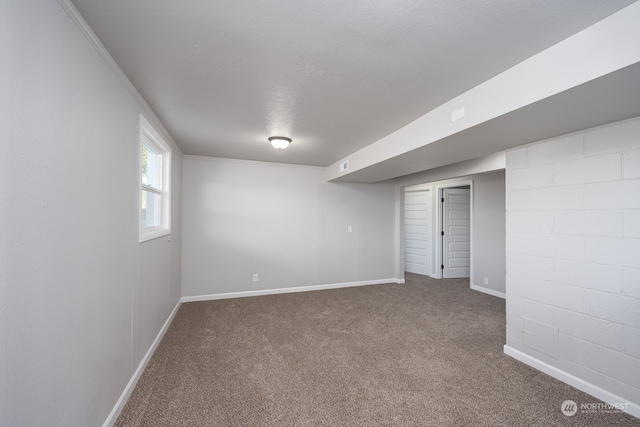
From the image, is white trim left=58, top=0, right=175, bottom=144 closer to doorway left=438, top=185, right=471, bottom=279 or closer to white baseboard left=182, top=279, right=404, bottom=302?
white baseboard left=182, top=279, right=404, bottom=302

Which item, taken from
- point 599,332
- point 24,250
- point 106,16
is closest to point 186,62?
point 106,16

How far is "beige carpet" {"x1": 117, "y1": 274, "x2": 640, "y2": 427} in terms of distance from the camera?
6.32ft

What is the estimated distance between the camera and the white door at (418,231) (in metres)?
A: 6.54

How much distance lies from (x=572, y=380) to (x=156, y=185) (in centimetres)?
459

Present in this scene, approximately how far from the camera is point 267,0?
1.29 metres

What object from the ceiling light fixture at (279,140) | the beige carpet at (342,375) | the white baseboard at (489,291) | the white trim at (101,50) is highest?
the white trim at (101,50)

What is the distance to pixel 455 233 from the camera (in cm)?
634

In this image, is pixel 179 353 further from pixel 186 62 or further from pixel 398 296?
pixel 398 296

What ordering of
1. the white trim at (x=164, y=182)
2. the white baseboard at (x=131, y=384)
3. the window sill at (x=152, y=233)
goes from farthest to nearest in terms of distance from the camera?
the white trim at (x=164, y=182) < the window sill at (x=152, y=233) < the white baseboard at (x=131, y=384)

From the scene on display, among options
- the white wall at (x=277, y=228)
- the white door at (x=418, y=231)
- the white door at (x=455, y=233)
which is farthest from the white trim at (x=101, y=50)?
the white door at (x=455, y=233)

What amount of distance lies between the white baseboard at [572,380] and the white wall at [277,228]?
3.14 metres

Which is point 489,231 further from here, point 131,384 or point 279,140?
point 131,384

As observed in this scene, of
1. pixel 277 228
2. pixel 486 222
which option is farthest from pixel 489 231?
pixel 277 228

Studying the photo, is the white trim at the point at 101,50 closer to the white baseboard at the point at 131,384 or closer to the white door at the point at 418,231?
the white baseboard at the point at 131,384
